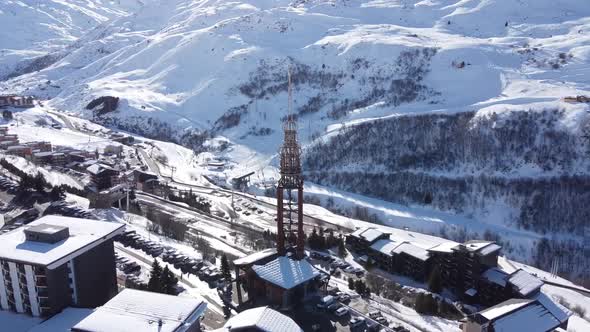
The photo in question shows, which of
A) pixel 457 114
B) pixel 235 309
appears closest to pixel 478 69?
pixel 457 114

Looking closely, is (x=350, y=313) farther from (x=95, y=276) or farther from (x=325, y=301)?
(x=95, y=276)

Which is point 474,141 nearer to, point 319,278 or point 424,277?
point 424,277

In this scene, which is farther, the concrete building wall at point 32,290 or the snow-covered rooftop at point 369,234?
the snow-covered rooftop at point 369,234

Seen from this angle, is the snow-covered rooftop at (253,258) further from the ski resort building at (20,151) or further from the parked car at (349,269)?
the ski resort building at (20,151)

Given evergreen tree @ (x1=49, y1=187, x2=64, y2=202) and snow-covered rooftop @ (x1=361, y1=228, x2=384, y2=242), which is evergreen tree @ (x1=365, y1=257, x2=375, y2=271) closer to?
snow-covered rooftop @ (x1=361, y1=228, x2=384, y2=242)

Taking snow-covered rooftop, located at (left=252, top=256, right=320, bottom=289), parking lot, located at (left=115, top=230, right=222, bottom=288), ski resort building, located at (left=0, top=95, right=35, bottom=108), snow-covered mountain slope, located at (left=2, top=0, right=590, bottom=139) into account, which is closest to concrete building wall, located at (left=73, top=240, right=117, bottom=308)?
parking lot, located at (left=115, top=230, right=222, bottom=288)

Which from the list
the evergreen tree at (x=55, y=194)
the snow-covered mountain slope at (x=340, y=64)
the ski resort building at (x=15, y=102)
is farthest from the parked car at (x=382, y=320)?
the ski resort building at (x=15, y=102)

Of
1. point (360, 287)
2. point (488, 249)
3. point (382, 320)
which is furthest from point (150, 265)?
point (488, 249)
